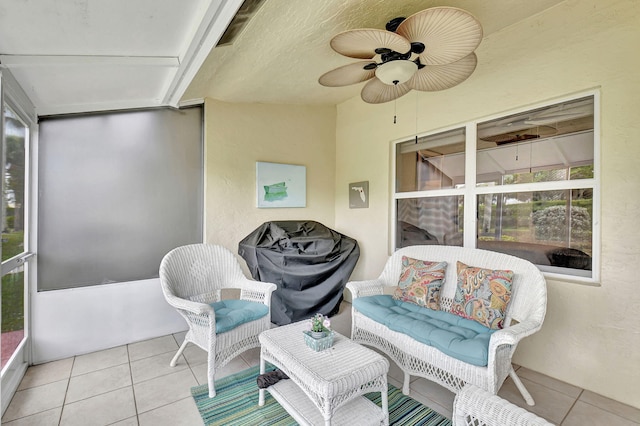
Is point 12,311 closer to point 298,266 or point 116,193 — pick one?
point 116,193

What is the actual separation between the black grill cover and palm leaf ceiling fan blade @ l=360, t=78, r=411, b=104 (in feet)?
5.56

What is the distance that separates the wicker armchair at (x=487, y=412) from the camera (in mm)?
1291

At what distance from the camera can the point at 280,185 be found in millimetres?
4035

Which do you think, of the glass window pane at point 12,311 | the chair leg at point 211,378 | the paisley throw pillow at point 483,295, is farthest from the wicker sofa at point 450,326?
the glass window pane at point 12,311

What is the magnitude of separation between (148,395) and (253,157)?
268 centimetres

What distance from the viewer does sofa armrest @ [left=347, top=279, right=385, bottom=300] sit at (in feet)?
8.96

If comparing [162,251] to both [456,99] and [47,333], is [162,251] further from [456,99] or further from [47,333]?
[456,99]

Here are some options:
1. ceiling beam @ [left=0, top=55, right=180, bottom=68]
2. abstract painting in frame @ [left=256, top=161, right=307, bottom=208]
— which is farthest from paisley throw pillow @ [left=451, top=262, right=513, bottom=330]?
ceiling beam @ [left=0, top=55, right=180, bottom=68]

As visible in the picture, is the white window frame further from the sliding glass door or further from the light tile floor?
the sliding glass door

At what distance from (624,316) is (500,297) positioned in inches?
33.5

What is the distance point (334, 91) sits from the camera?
3.83 metres

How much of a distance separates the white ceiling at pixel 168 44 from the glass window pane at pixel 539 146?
846 millimetres

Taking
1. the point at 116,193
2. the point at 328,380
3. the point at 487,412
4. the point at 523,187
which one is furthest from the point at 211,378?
the point at 523,187

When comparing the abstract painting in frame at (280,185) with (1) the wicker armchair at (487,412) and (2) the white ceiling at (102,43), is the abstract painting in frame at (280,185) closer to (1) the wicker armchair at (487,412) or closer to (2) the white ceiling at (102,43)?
(2) the white ceiling at (102,43)
